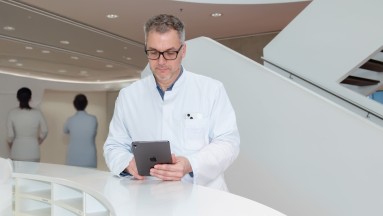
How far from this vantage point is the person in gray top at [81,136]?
509cm

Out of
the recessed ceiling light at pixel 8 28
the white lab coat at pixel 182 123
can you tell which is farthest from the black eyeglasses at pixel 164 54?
the recessed ceiling light at pixel 8 28

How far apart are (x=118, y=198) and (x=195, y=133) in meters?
0.57

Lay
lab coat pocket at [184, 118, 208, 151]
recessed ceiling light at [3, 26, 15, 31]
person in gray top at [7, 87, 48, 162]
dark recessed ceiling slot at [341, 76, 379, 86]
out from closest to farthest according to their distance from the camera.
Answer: lab coat pocket at [184, 118, 208, 151] < dark recessed ceiling slot at [341, 76, 379, 86] < person in gray top at [7, 87, 48, 162] < recessed ceiling light at [3, 26, 15, 31]

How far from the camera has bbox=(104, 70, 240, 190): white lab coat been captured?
196 centimetres

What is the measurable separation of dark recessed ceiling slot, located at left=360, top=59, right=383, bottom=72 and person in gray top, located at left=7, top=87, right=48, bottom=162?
3.84 metres

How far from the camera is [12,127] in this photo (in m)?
5.12

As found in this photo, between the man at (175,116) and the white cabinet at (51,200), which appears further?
the white cabinet at (51,200)

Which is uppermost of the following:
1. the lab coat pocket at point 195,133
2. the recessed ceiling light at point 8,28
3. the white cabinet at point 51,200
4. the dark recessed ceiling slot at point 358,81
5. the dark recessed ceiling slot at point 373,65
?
the recessed ceiling light at point 8,28

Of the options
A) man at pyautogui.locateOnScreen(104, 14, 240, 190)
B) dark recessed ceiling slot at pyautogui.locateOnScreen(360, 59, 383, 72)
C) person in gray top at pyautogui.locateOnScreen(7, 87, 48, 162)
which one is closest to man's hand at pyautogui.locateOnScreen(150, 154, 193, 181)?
man at pyautogui.locateOnScreen(104, 14, 240, 190)

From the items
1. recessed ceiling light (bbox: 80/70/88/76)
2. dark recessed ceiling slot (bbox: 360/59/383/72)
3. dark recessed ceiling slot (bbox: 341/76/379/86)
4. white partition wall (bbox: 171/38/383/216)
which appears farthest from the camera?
recessed ceiling light (bbox: 80/70/88/76)

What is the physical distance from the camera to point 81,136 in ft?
16.7

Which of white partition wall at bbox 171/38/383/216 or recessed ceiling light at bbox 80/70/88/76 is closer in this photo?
white partition wall at bbox 171/38/383/216

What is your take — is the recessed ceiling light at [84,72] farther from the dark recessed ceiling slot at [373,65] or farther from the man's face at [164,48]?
the man's face at [164,48]

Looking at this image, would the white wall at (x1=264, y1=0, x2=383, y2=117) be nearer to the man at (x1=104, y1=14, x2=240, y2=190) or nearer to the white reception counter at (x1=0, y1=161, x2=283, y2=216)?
the man at (x1=104, y1=14, x2=240, y2=190)
